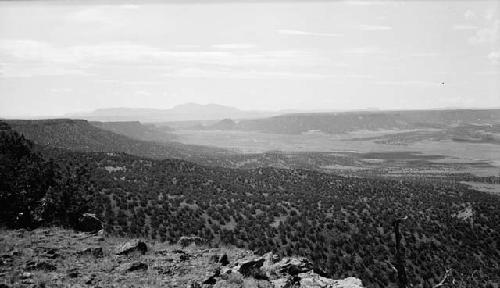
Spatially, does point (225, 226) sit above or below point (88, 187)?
below

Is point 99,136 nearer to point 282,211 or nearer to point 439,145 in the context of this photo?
point 282,211

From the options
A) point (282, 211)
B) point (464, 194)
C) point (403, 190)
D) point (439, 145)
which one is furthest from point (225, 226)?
point (439, 145)

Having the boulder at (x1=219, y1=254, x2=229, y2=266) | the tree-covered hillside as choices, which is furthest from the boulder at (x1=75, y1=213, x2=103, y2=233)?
the boulder at (x1=219, y1=254, x2=229, y2=266)

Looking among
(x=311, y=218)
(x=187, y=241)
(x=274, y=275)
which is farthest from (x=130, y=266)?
(x=311, y=218)

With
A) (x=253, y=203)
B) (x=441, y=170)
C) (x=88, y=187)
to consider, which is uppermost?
(x=88, y=187)

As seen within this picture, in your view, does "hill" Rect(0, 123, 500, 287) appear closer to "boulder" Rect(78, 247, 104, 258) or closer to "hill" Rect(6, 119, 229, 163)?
"boulder" Rect(78, 247, 104, 258)

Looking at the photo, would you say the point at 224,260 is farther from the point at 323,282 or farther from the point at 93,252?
the point at 93,252
